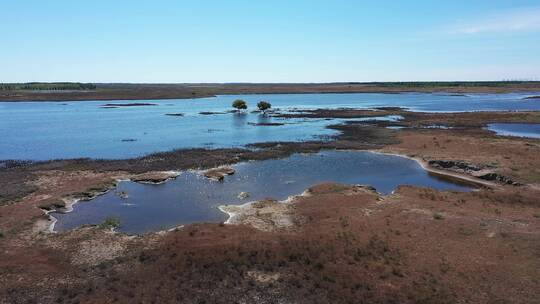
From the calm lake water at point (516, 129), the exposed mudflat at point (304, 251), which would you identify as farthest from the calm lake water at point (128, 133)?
the calm lake water at point (516, 129)

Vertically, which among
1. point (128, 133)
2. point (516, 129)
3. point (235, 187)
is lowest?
point (235, 187)

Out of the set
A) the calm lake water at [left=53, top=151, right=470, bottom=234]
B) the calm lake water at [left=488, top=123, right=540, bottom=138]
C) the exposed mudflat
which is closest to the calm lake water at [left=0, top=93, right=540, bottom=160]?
the calm lake water at [left=53, top=151, right=470, bottom=234]

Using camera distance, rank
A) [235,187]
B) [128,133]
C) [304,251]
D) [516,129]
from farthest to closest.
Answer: [128,133]
[516,129]
[235,187]
[304,251]

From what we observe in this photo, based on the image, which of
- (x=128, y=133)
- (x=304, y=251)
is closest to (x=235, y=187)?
(x=304, y=251)

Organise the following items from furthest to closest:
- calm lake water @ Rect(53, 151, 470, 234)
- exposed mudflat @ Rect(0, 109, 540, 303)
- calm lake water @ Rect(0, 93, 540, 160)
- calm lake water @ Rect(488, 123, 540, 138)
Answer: calm lake water @ Rect(488, 123, 540, 138) → calm lake water @ Rect(0, 93, 540, 160) → calm lake water @ Rect(53, 151, 470, 234) → exposed mudflat @ Rect(0, 109, 540, 303)

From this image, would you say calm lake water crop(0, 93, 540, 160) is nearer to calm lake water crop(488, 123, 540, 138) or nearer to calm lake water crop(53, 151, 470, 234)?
calm lake water crop(53, 151, 470, 234)

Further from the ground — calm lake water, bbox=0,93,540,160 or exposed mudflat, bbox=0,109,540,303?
calm lake water, bbox=0,93,540,160

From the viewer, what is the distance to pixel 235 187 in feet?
123

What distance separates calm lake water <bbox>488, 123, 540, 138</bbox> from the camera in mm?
65069

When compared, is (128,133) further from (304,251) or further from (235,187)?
(304,251)

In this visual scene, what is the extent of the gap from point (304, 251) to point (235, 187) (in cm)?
1611

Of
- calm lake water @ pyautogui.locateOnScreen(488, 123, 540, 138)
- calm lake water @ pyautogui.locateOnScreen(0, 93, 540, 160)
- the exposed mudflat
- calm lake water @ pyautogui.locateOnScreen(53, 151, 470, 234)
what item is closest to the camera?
the exposed mudflat

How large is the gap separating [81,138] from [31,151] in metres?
11.3

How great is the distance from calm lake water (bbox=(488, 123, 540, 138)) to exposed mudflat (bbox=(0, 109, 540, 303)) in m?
31.2
